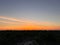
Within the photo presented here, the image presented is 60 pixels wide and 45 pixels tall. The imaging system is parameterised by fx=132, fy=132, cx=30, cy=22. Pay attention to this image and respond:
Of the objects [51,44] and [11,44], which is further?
[51,44]

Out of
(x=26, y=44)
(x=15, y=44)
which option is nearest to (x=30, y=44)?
(x=26, y=44)

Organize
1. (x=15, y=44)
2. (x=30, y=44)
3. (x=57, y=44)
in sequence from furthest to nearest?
(x=57, y=44)
(x=15, y=44)
(x=30, y=44)

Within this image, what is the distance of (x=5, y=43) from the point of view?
3619 cm

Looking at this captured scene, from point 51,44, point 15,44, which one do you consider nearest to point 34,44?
point 15,44

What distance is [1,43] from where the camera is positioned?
36.2 m

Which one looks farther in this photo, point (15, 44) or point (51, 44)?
point (51, 44)

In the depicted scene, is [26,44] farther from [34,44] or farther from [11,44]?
[11,44]

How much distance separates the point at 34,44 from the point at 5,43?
29.1 feet

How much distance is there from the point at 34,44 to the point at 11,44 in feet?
24.7

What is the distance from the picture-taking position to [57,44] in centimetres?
3819

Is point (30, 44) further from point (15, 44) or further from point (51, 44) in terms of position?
point (51, 44)

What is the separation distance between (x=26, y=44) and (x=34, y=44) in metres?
1.94

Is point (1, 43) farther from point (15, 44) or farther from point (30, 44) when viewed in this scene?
point (30, 44)

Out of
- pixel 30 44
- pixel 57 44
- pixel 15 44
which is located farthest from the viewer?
pixel 57 44
